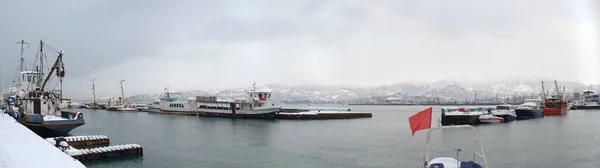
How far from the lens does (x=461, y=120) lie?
5566cm

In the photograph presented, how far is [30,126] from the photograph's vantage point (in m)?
34.2

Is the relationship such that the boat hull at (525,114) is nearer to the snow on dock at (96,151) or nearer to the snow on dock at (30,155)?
the snow on dock at (96,151)

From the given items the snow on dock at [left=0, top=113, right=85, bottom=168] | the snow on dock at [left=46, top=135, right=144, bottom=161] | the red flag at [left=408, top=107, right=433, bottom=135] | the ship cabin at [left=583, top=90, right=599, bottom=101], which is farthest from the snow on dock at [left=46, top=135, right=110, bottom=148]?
the ship cabin at [left=583, top=90, right=599, bottom=101]

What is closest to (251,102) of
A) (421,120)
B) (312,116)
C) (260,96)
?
(260,96)

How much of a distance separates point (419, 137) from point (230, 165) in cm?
2088

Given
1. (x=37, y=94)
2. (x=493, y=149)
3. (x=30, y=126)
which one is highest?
(x=37, y=94)

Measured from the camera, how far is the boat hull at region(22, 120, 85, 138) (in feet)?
111

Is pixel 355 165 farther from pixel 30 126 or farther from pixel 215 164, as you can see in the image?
pixel 30 126

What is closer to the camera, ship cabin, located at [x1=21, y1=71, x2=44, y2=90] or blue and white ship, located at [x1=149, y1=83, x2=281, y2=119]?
ship cabin, located at [x1=21, y1=71, x2=44, y2=90]

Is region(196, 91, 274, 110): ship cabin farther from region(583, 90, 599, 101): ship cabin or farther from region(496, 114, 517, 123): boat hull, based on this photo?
region(583, 90, 599, 101): ship cabin

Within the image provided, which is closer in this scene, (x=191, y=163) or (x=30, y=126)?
(x=191, y=163)

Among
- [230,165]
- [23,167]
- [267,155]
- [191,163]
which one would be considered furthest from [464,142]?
[23,167]

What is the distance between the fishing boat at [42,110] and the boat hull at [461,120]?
48.0m

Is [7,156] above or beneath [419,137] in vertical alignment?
above
